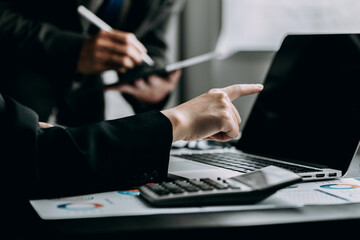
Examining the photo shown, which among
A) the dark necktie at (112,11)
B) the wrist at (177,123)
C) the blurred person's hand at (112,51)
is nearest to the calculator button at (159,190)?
the wrist at (177,123)

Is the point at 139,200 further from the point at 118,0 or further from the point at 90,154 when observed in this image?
the point at 118,0

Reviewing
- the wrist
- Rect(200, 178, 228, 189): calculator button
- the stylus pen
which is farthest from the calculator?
the stylus pen

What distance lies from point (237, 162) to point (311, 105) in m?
0.18

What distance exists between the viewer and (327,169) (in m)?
0.65

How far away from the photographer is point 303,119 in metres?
0.80

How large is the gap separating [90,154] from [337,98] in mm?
450

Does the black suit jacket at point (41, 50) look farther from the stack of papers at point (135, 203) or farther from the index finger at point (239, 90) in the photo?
the stack of papers at point (135, 203)

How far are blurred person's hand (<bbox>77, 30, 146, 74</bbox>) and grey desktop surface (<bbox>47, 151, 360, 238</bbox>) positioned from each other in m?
0.93

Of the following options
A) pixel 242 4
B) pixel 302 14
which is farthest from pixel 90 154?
pixel 242 4

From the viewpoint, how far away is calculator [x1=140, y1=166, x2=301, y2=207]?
446 millimetres

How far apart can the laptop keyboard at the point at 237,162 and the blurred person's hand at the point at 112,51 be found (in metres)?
0.51

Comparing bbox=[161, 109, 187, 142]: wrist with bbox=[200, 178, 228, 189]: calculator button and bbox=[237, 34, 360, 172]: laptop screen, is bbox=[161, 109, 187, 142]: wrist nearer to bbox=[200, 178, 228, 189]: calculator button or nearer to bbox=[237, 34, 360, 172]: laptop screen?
bbox=[200, 178, 228, 189]: calculator button

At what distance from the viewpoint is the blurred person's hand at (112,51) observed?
4.23 feet

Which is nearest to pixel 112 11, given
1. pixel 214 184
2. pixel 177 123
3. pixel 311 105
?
pixel 311 105
